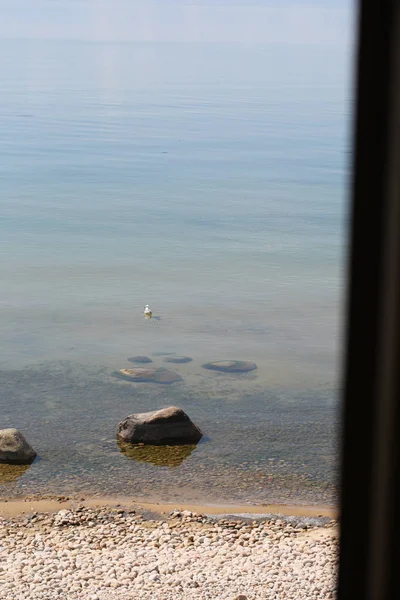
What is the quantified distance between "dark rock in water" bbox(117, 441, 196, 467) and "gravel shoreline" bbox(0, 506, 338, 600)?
6.50ft

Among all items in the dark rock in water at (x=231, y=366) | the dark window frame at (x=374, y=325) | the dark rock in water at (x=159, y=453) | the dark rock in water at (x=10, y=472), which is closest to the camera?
the dark window frame at (x=374, y=325)

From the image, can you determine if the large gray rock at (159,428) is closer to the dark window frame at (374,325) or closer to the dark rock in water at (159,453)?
the dark rock in water at (159,453)

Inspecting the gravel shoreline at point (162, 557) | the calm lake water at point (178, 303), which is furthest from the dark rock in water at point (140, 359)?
the gravel shoreline at point (162, 557)

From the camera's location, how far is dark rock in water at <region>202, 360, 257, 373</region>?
53.2 ft

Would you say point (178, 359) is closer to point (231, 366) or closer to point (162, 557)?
point (231, 366)

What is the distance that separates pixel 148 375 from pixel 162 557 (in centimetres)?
774

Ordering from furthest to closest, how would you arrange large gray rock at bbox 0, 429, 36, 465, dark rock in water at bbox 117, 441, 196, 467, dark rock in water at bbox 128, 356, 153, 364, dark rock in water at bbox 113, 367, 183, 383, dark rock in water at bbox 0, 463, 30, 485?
dark rock in water at bbox 128, 356, 153, 364 < dark rock in water at bbox 113, 367, 183, 383 < dark rock in water at bbox 117, 441, 196, 467 < large gray rock at bbox 0, 429, 36, 465 < dark rock in water at bbox 0, 463, 30, 485

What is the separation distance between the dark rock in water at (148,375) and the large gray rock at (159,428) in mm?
3197

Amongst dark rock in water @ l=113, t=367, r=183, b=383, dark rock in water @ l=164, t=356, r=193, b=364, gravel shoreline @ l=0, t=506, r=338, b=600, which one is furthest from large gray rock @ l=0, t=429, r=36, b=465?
dark rock in water @ l=164, t=356, r=193, b=364

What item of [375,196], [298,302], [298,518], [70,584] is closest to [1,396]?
[298,518]

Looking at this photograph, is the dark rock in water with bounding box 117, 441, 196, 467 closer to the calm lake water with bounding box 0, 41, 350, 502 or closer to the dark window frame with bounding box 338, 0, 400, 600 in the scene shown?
the calm lake water with bounding box 0, 41, 350, 502

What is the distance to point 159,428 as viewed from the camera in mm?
12070

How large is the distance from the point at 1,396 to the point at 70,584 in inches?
298

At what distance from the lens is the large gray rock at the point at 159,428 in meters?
12.0
